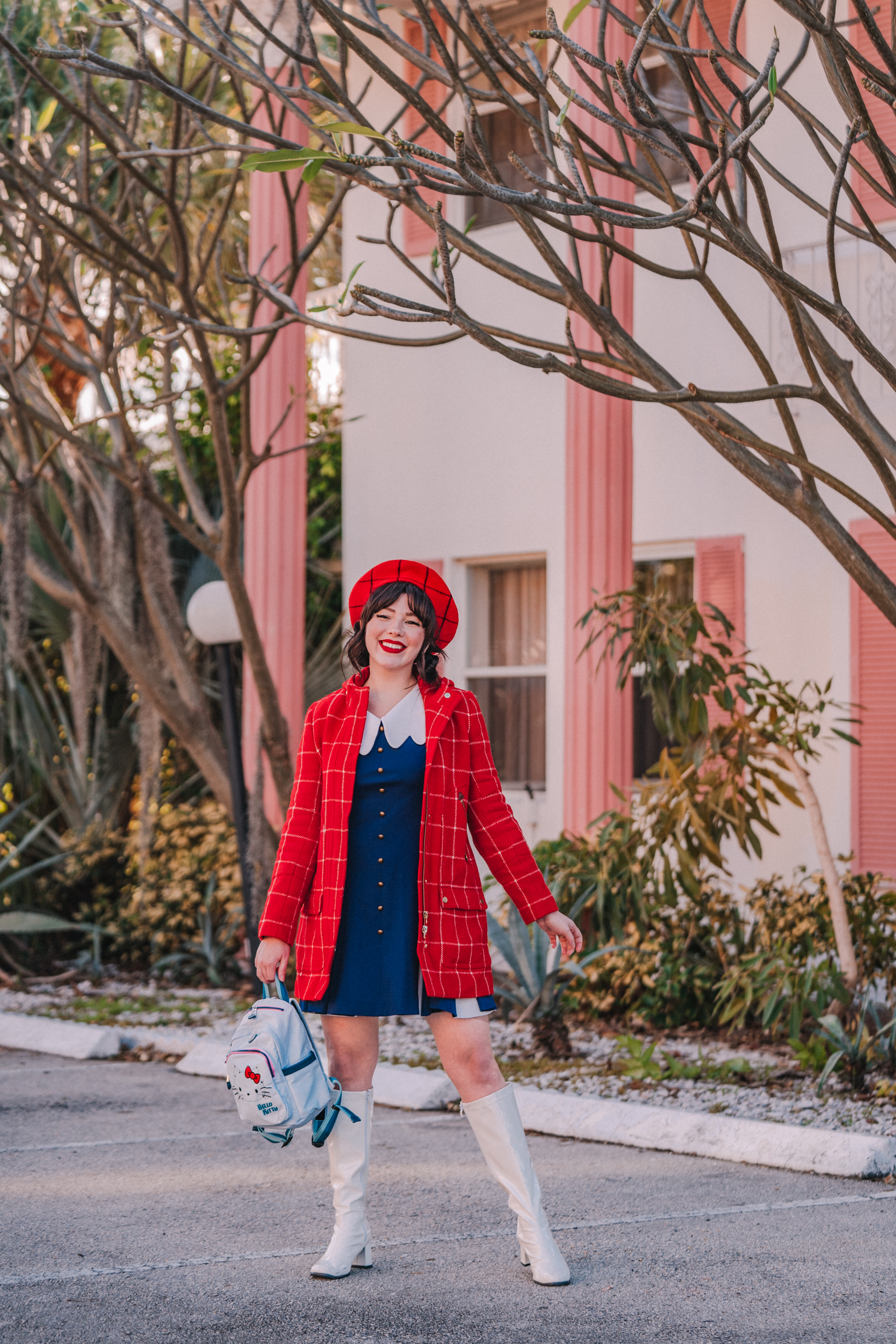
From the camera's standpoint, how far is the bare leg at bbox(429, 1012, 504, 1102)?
344cm

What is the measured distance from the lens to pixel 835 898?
6.00m

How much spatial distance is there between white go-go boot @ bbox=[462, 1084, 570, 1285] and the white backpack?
0.38 metres

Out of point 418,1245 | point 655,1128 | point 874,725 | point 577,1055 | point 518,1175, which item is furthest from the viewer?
point 874,725

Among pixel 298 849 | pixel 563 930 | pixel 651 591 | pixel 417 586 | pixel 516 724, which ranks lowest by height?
pixel 563 930

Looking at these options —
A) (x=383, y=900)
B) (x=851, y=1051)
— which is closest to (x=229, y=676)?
(x=851, y=1051)

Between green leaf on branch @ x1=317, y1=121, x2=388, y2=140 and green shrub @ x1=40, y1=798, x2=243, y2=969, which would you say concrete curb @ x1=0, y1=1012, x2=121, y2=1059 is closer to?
green shrub @ x1=40, y1=798, x2=243, y2=969

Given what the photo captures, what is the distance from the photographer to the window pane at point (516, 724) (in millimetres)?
9906

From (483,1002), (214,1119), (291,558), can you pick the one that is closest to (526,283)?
(483,1002)

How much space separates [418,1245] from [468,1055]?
2.32 ft

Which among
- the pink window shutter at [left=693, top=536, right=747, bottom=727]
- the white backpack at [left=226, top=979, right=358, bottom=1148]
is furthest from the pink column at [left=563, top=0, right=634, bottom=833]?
the white backpack at [left=226, top=979, right=358, bottom=1148]

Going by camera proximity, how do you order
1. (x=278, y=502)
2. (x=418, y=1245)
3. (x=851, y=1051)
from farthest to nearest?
(x=278, y=502) < (x=851, y=1051) < (x=418, y=1245)

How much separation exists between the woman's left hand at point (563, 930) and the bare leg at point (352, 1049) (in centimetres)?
49

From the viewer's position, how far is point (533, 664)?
393 inches

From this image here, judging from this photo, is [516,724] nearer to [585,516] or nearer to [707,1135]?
[585,516]
